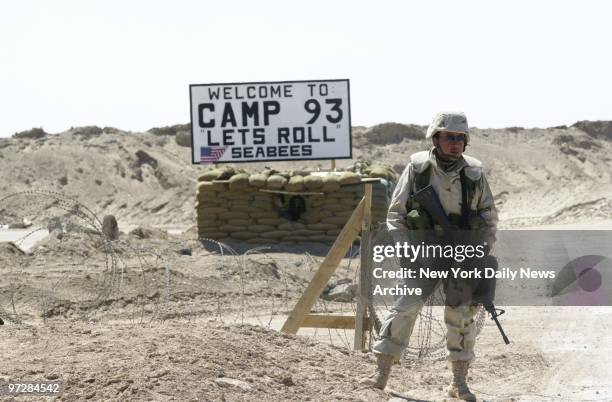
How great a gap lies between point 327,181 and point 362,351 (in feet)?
35.5

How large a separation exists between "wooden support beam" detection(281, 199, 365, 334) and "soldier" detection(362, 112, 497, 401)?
4.83 feet

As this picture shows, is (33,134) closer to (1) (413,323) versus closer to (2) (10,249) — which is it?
(2) (10,249)

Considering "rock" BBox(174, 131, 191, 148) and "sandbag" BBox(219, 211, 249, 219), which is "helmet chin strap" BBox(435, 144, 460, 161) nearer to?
"sandbag" BBox(219, 211, 249, 219)

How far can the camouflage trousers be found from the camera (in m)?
6.38

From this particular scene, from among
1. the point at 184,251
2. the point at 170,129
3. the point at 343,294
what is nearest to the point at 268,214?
the point at 184,251

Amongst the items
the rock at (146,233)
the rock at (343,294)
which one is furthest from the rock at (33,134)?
the rock at (343,294)

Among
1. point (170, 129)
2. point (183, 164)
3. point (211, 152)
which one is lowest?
point (183, 164)

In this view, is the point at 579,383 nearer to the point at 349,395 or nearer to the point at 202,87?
the point at 349,395

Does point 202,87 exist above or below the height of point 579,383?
above

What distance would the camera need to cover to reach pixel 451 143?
633 cm

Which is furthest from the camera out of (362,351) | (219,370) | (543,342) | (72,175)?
(72,175)

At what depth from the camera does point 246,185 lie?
19031 mm

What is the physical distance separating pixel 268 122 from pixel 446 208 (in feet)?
48.5

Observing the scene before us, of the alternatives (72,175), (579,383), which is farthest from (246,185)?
(72,175)
